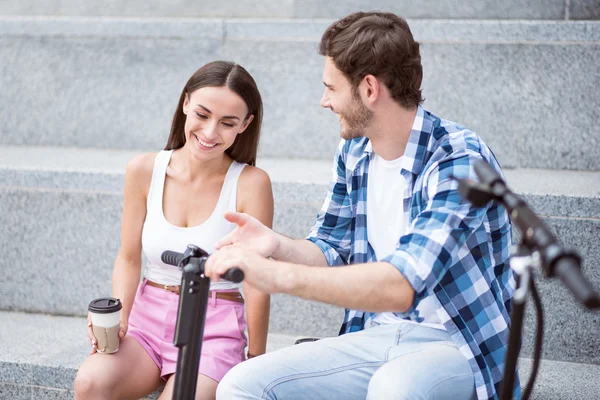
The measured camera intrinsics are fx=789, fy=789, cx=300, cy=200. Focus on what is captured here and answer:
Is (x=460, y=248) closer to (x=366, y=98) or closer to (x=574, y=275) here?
(x=366, y=98)

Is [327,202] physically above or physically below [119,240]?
above

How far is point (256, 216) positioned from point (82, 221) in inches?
34.6

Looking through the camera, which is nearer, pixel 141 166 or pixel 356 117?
pixel 356 117

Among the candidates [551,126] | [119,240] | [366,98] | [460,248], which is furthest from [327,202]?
[551,126]

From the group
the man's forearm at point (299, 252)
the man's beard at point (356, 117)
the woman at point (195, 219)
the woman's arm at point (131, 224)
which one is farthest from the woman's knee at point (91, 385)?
the man's beard at point (356, 117)

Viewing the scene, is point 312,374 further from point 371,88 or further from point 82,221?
point 82,221

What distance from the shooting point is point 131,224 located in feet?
7.66

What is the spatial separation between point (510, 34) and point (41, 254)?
191cm

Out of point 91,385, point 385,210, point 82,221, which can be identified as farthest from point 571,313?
point 82,221

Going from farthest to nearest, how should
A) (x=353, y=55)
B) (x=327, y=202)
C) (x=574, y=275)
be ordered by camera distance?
(x=327, y=202) < (x=353, y=55) < (x=574, y=275)

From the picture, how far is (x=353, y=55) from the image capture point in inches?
75.5

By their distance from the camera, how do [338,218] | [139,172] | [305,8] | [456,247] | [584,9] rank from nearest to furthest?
1. [456,247]
2. [338,218]
3. [139,172]
4. [584,9]
5. [305,8]

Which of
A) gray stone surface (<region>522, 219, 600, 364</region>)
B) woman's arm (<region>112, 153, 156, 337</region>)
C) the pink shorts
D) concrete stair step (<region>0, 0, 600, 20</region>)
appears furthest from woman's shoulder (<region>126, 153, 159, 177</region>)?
concrete stair step (<region>0, 0, 600, 20</region>)

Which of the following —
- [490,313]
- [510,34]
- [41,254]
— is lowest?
[41,254]
